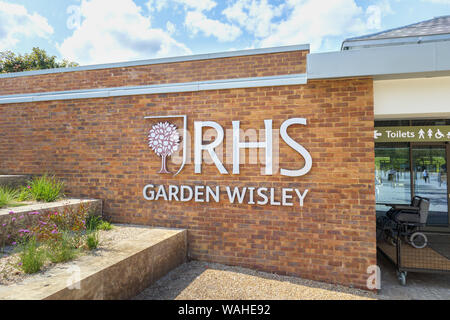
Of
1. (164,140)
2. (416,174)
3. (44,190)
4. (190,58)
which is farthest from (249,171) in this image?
(416,174)

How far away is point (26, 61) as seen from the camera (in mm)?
16484

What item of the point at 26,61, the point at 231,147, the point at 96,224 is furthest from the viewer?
the point at 26,61

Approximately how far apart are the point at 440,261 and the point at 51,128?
332 inches

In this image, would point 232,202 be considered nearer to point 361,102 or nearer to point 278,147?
point 278,147

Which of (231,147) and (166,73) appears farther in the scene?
(166,73)

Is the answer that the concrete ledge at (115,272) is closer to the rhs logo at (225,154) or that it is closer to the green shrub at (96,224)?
the green shrub at (96,224)

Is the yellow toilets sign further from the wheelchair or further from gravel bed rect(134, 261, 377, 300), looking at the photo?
gravel bed rect(134, 261, 377, 300)

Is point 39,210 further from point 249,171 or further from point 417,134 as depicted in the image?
point 417,134

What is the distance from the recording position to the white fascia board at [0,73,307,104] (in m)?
4.96

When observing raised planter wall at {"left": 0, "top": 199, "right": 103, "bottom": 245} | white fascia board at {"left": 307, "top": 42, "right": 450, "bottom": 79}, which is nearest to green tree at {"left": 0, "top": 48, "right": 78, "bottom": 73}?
raised planter wall at {"left": 0, "top": 199, "right": 103, "bottom": 245}

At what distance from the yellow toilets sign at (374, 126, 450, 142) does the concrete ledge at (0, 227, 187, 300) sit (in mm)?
5123

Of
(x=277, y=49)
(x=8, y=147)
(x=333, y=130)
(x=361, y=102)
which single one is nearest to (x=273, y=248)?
(x=333, y=130)

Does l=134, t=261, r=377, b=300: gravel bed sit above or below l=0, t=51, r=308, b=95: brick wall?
below

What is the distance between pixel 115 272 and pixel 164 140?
2.74 metres
